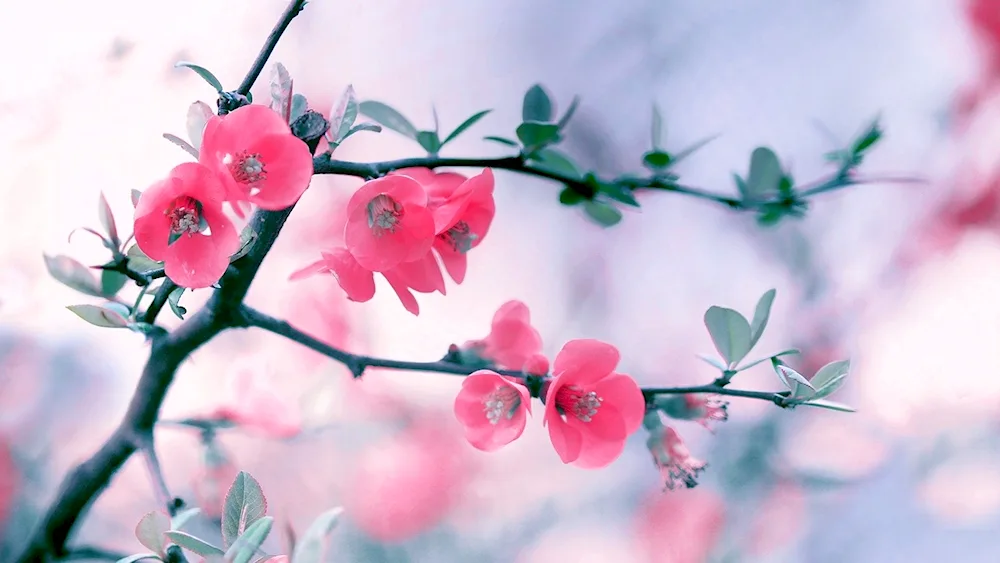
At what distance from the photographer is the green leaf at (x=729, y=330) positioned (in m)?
0.30

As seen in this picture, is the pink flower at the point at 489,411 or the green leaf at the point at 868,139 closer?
the pink flower at the point at 489,411

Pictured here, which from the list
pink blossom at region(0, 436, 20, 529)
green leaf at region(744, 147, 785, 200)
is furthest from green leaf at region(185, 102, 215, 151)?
pink blossom at region(0, 436, 20, 529)

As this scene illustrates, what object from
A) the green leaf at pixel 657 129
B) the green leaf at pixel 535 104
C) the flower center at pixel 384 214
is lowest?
the flower center at pixel 384 214

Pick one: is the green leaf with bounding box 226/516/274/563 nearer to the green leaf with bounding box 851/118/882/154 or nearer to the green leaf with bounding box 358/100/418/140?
the green leaf with bounding box 358/100/418/140

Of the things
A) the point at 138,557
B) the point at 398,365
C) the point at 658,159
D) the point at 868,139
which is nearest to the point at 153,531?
the point at 138,557

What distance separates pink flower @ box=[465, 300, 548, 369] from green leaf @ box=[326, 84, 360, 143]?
12 centimetres

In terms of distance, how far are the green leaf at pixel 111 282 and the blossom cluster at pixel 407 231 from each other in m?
0.10

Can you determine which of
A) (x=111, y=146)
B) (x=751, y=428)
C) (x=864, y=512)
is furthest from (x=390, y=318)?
(x=864, y=512)

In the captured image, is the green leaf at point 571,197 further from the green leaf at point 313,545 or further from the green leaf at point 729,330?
the green leaf at point 313,545

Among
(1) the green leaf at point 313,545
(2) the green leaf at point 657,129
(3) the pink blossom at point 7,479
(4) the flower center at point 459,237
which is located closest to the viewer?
(1) the green leaf at point 313,545

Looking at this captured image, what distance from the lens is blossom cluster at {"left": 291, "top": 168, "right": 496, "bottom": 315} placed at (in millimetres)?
261

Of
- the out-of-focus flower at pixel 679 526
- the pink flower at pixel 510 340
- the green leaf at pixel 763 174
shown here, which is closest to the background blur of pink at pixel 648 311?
the out-of-focus flower at pixel 679 526

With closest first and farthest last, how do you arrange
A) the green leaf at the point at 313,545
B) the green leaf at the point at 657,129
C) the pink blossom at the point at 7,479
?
the green leaf at the point at 313,545, the green leaf at the point at 657,129, the pink blossom at the point at 7,479

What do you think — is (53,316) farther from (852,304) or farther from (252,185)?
(852,304)
